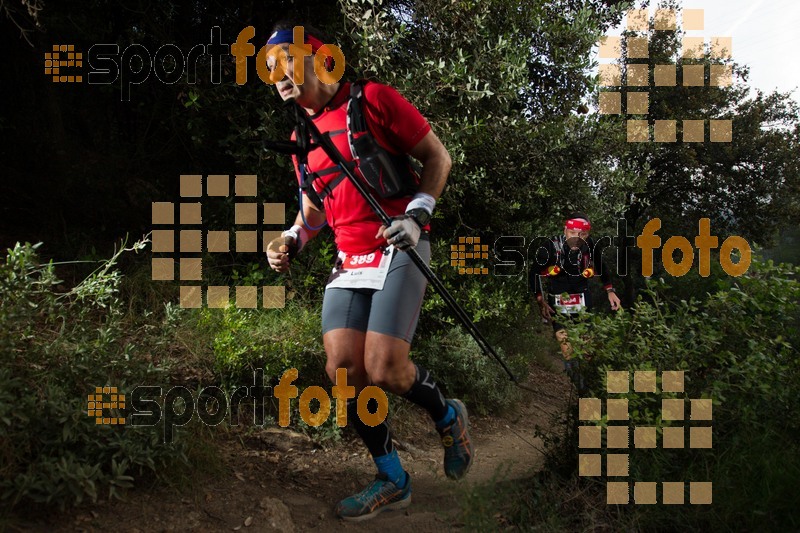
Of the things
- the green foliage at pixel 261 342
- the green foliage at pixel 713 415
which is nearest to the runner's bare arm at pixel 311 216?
the green foliage at pixel 261 342

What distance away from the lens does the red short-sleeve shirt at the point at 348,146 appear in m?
3.70

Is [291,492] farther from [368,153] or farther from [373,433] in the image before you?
[368,153]

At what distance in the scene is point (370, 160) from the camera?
3.68m

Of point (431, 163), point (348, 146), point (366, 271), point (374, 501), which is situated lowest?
point (374, 501)

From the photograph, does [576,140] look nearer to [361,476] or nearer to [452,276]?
[452,276]

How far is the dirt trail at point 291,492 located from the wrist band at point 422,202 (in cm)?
156

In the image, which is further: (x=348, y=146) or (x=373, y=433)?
(x=373, y=433)

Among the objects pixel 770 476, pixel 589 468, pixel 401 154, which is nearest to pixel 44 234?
pixel 401 154

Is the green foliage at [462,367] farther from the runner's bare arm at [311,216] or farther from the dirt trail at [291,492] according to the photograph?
the runner's bare arm at [311,216]

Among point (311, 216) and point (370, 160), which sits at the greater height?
point (370, 160)

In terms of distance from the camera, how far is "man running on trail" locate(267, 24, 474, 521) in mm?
3703

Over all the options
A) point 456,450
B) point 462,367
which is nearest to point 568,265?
point 462,367

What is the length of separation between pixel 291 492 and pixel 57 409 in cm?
175

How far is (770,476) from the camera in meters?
3.29
